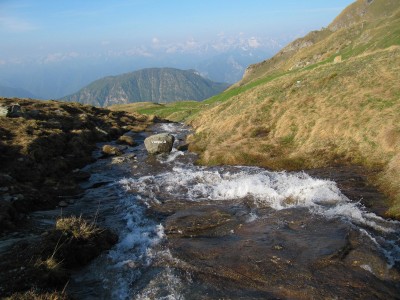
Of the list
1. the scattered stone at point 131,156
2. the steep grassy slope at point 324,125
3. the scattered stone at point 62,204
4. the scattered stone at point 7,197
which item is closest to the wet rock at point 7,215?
the scattered stone at point 7,197

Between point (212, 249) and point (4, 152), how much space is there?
85.0ft

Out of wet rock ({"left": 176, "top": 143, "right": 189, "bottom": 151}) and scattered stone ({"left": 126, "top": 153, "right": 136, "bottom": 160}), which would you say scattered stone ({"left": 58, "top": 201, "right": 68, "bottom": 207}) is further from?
A: wet rock ({"left": 176, "top": 143, "right": 189, "bottom": 151})

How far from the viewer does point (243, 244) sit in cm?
1625

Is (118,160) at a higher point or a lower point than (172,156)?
lower

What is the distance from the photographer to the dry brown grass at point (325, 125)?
86.9 ft

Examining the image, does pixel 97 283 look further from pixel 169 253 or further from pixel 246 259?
pixel 246 259

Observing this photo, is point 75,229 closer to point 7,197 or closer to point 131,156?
point 7,197

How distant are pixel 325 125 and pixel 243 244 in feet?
65.0

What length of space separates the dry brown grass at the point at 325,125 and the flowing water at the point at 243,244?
4300 millimetres

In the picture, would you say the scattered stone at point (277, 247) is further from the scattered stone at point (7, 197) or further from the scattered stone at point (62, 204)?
the scattered stone at point (7, 197)

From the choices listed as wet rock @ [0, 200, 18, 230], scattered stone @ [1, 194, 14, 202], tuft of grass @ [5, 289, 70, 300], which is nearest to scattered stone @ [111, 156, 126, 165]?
scattered stone @ [1, 194, 14, 202]

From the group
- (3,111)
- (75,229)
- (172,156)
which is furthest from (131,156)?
(75,229)

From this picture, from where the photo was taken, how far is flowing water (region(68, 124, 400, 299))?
12672 millimetres

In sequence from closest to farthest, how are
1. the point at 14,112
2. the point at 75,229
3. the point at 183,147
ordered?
the point at 75,229, the point at 183,147, the point at 14,112
